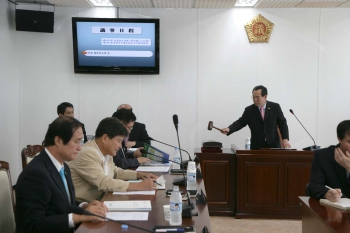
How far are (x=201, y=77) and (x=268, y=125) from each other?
1.58 meters

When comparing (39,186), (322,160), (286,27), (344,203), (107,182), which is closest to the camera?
(39,186)

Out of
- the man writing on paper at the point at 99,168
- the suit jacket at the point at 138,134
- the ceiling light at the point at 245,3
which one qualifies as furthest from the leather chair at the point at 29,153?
the ceiling light at the point at 245,3

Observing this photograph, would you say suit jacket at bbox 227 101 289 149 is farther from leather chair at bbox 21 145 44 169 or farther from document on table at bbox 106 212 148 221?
document on table at bbox 106 212 148 221

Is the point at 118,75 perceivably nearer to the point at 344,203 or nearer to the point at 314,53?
the point at 314,53

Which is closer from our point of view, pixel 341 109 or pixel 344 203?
pixel 344 203

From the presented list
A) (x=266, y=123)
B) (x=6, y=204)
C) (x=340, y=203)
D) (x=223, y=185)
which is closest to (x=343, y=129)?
(x=340, y=203)

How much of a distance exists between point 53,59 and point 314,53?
13.8 feet

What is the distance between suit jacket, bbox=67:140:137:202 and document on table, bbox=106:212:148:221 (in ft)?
1.69

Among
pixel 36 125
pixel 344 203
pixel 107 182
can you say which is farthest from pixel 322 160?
pixel 36 125

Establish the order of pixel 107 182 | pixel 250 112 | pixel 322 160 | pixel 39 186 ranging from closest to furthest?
pixel 39 186, pixel 107 182, pixel 322 160, pixel 250 112

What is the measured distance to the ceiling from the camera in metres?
5.91

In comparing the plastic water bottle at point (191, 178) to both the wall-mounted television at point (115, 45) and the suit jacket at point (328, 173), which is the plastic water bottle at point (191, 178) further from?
the wall-mounted television at point (115, 45)

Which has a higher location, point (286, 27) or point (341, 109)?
point (286, 27)

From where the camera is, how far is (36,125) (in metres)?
6.50
